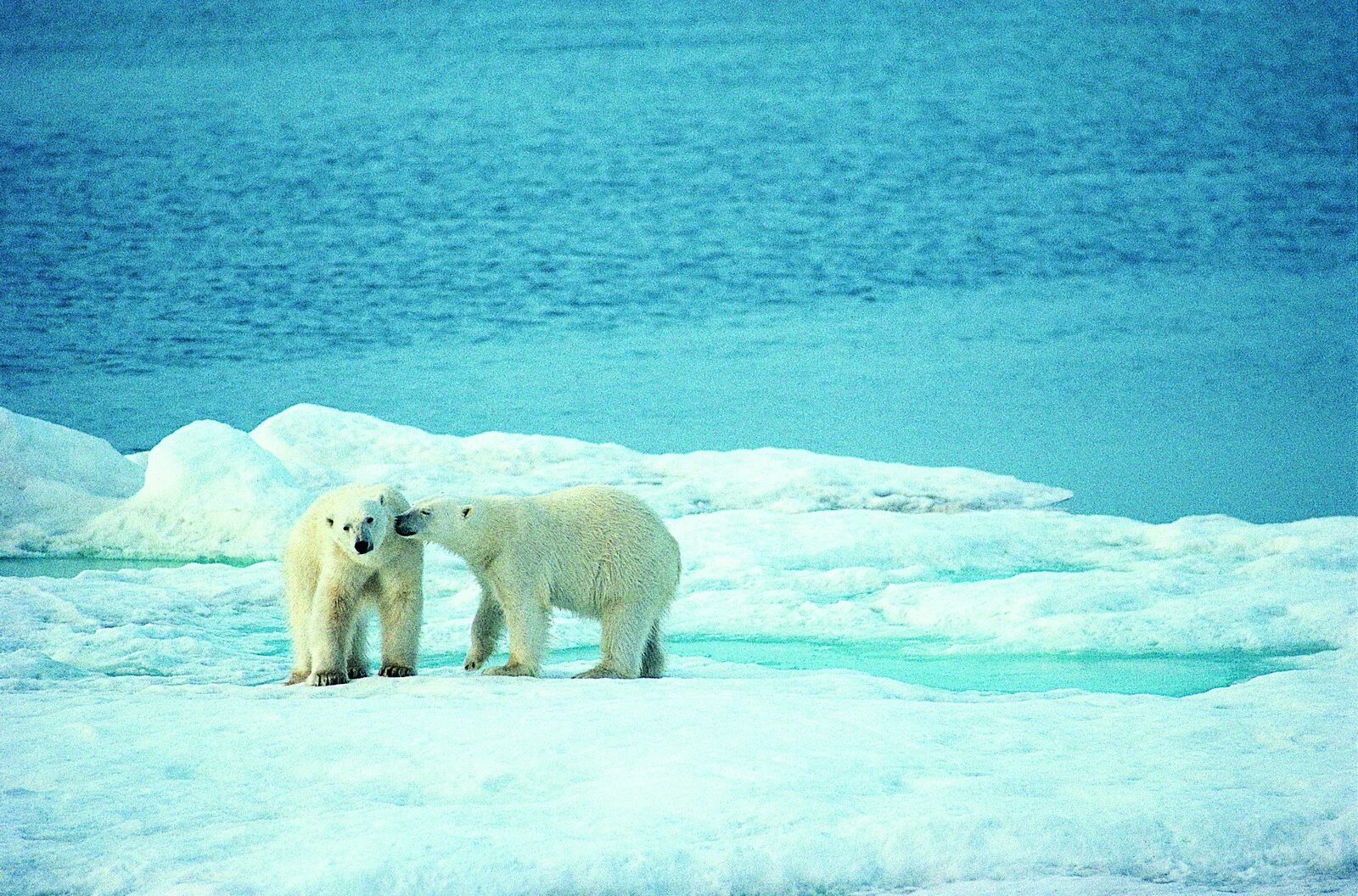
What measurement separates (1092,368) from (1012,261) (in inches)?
318

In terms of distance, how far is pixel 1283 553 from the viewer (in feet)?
28.7

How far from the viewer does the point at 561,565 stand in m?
5.49

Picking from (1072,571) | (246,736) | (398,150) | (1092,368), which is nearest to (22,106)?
(398,150)

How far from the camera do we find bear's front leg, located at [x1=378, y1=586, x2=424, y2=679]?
5.52 m

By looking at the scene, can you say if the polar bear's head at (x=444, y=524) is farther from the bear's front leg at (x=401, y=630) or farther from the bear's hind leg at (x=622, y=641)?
the bear's hind leg at (x=622, y=641)

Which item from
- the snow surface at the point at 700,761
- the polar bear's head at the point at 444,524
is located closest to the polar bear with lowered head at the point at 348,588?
the polar bear's head at the point at 444,524

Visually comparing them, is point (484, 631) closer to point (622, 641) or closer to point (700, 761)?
point (622, 641)

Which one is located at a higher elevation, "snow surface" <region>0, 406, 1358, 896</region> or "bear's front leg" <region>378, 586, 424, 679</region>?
"bear's front leg" <region>378, 586, 424, 679</region>

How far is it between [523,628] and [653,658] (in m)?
0.65

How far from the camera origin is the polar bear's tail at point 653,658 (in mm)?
5820

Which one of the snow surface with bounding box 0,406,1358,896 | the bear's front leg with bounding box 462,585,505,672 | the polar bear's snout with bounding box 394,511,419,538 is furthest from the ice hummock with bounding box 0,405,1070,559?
the polar bear's snout with bounding box 394,511,419,538

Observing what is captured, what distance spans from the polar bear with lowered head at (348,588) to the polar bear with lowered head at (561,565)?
18cm

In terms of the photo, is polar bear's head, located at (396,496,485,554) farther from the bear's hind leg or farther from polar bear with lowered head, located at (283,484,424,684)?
the bear's hind leg

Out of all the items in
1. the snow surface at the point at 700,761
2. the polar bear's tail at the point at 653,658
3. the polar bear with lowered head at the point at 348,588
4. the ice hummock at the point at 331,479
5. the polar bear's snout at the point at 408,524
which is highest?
the ice hummock at the point at 331,479
